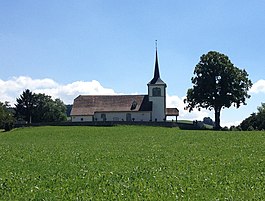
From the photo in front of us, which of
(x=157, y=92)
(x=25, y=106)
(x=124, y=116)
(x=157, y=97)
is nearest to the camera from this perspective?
→ (x=157, y=97)

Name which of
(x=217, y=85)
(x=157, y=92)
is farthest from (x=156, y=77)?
(x=217, y=85)

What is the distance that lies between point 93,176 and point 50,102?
3920 inches

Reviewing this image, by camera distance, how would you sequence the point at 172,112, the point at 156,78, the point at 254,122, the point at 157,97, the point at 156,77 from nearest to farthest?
the point at 254,122, the point at 157,97, the point at 156,78, the point at 156,77, the point at 172,112

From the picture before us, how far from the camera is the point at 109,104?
94.0 metres

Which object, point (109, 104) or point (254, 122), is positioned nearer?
point (254, 122)

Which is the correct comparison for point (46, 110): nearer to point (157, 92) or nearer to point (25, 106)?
Answer: point (25, 106)

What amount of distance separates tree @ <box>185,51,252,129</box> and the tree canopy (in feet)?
138

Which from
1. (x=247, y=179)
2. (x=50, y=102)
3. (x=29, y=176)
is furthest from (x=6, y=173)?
(x=50, y=102)

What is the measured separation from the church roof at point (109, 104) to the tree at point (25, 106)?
660 inches

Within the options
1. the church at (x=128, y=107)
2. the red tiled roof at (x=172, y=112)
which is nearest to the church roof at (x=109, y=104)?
the church at (x=128, y=107)

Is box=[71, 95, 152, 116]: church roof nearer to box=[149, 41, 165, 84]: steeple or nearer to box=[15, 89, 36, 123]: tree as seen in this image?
box=[149, 41, 165, 84]: steeple

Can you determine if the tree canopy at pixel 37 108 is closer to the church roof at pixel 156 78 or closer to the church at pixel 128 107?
the church at pixel 128 107

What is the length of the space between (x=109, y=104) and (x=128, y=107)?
14.3ft

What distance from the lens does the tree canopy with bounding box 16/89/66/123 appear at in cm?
10562
